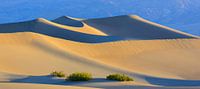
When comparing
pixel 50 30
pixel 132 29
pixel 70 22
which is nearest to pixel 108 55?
pixel 50 30

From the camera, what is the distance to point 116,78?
24328mm

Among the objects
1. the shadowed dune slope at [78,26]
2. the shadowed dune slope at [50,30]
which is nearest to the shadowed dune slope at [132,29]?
the shadowed dune slope at [78,26]

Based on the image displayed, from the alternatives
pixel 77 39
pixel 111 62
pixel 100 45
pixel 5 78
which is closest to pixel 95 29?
pixel 77 39

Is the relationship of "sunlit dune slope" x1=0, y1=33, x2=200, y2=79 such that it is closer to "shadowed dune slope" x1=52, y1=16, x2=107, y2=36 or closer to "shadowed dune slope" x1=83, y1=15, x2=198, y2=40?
"shadowed dune slope" x1=52, y1=16, x2=107, y2=36

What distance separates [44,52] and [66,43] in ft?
20.7

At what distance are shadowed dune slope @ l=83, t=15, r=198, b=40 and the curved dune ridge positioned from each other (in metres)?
2.15

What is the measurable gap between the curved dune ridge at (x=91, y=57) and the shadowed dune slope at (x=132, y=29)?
2152 mm

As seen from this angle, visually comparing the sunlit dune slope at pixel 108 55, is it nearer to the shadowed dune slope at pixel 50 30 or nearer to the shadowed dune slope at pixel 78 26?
the shadowed dune slope at pixel 50 30

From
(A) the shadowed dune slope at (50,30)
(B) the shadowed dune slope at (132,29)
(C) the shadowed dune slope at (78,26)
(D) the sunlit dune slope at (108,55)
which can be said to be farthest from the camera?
(B) the shadowed dune slope at (132,29)

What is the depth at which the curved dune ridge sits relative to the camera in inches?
1327

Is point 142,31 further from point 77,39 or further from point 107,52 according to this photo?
point 107,52

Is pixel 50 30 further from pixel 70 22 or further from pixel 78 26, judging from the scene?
pixel 70 22

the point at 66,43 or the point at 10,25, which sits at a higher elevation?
the point at 10,25

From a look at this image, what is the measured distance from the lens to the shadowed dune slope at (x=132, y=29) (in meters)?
69.6
